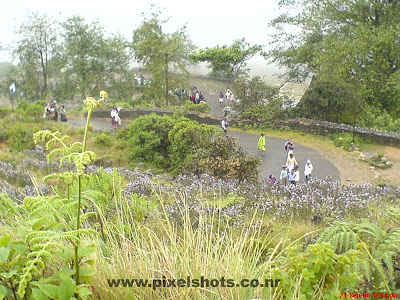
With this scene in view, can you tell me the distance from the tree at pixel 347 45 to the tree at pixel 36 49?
507 inches

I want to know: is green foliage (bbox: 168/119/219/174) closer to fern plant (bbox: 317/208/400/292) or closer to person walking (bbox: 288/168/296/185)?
person walking (bbox: 288/168/296/185)

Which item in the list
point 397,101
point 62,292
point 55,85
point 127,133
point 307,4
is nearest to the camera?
point 62,292

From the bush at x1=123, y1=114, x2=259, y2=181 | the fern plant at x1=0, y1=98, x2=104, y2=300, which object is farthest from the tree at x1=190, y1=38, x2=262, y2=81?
the fern plant at x1=0, y1=98, x2=104, y2=300

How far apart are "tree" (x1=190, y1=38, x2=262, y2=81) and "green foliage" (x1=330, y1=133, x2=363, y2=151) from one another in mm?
12098

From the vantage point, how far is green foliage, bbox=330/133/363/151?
684 inches

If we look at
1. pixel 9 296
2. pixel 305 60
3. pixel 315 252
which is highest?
pixel 305 60

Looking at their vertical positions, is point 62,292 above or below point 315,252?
below

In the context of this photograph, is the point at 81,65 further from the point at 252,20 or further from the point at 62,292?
the point at 252,20

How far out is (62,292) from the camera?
85.9 inches

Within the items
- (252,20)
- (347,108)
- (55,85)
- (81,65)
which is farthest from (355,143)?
(252,20)

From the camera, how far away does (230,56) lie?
2884 centimetres

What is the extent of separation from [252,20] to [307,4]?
36.9 meters

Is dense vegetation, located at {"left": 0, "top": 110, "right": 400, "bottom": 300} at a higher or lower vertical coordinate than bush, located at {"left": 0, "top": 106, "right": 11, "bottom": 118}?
higher

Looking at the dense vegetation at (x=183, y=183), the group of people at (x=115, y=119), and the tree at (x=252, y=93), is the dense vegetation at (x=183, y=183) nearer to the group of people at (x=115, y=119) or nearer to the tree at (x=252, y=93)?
the tree at (x=252, y=93)
